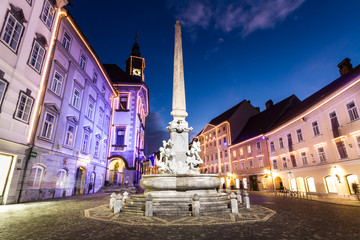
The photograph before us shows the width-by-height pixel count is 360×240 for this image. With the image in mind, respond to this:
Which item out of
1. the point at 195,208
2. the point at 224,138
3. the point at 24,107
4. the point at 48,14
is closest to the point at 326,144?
the point at 195,208

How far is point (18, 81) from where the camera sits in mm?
11031

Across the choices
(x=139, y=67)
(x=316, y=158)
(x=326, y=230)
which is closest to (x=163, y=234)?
(x=326, y=230)

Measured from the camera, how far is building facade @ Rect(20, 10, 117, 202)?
Result: 1281cm

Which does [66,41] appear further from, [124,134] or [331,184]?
[331,184]

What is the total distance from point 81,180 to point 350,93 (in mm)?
24819

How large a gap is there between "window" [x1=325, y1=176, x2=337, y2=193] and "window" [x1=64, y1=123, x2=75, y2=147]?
76.7 ft

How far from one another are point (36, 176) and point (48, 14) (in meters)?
11.4

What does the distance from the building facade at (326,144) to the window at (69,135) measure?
2262cm

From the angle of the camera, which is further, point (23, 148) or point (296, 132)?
point (296, 132)

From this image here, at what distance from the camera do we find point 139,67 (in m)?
38.6

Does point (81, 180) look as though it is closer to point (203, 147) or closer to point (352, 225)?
point (352, 225)

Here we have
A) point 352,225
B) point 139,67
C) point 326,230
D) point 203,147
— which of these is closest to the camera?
point 326,230

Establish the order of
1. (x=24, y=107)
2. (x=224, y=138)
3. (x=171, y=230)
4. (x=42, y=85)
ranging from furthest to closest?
1. (x=224, y=138)
2. (x=42, y=85)
3. (x=24, y=107)
4. (x=171, y=230)

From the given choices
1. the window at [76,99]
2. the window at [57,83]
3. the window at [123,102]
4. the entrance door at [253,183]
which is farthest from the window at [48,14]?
the entrance door at [253,183]
